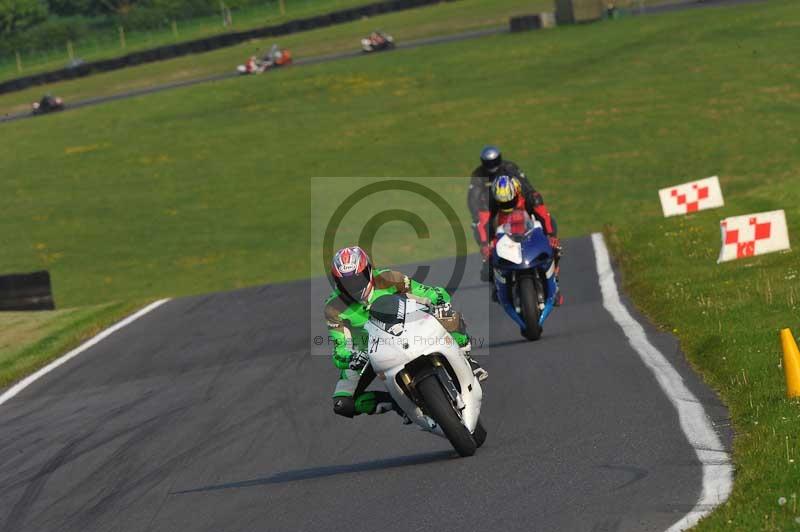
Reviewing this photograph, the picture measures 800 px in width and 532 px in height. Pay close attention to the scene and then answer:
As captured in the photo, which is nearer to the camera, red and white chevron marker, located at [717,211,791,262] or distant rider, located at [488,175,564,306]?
distant rider, located at [488,175,564,306]

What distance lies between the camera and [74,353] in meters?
17.2

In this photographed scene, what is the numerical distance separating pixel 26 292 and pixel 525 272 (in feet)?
37.4

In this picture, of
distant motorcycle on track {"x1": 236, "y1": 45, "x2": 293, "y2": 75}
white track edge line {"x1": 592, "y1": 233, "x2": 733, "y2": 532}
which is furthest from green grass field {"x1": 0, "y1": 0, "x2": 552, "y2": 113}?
white track edge line {"x1": 592, "y1": 233, "x2": 733, "y2": 532}

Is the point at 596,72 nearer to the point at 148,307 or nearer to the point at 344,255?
the point at 148,307

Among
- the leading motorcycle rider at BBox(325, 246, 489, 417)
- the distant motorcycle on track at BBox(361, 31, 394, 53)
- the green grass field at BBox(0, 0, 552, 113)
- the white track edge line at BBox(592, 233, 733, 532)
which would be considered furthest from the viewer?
the green grass field at BBox(0, 0, 552, 113)

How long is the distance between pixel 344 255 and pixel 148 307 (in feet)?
43.6

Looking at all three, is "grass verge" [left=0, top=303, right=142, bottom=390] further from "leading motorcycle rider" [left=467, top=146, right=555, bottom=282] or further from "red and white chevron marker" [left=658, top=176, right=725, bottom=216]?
"red and white chevron marker" [left=658, top=176, right=725, bottom=216]

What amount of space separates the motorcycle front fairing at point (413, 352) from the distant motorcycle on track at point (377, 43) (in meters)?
45.0

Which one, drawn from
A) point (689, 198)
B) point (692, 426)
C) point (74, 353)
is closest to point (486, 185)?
point (74, 353)

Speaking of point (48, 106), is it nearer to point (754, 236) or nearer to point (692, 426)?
point (754, 236)

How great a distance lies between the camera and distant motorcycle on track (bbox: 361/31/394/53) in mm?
52438

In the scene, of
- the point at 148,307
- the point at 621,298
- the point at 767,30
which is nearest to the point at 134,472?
the point at 621,298

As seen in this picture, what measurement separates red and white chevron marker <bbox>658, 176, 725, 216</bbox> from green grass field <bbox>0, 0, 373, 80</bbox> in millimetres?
47516

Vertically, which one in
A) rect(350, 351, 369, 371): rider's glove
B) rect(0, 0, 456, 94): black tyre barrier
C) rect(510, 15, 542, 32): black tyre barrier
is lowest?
rect(350, 351, 369, 371): rider's glove
